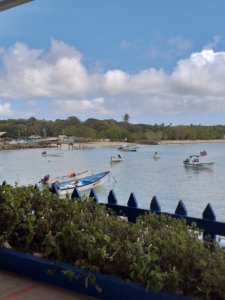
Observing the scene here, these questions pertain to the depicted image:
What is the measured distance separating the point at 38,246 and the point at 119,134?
281 feet

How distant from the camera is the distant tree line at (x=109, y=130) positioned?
8638 cm

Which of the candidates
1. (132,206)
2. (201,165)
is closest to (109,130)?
(201,165)

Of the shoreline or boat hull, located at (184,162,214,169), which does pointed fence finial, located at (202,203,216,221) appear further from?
the shoreline

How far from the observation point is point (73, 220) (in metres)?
3.20

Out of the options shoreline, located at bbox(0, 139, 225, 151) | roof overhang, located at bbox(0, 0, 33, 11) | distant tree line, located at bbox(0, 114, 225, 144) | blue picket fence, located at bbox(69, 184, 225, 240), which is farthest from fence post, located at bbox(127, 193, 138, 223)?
shoreline, located at bbox(0, 139, 225, 151)

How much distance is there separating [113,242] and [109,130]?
3365 inches

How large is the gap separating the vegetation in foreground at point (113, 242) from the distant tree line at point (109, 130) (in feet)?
260

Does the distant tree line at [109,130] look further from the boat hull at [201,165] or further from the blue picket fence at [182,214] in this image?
the blue picket fence at [182,214]

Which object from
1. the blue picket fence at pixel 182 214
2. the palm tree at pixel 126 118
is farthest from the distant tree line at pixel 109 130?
the blue picket fence at pixel 182 214

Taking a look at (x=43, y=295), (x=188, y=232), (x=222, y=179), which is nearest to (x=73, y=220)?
(x=43, y=295)

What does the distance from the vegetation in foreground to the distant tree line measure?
79317 mm

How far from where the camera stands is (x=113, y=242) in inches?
110

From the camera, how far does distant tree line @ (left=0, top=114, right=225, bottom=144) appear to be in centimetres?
8638

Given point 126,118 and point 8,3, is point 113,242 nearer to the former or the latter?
point 8,3
